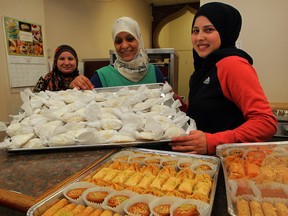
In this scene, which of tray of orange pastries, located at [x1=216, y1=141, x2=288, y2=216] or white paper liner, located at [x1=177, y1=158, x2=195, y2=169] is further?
white paper liner, located at [x1=177, y1=158, x2=195, y2=169]

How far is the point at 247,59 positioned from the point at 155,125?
527mm

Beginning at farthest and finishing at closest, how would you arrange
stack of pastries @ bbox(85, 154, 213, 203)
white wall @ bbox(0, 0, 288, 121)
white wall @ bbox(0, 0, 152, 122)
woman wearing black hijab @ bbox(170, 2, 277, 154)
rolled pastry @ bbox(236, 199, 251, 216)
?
white wall @ bbox(0, 0, 152, 122) → white wall @ bbox(0, 0, 288, 121) → woman wearing black hijab @ bbox(170, 2, 277, 154) → stack of pastries @ bbox(85, 154, 213, 203) → rolled pastry @ bbox(236, 199, 251, 216)

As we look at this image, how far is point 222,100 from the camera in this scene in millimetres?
1054

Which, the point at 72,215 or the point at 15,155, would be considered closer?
the point at 72,215

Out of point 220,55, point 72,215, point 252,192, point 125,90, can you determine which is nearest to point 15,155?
point 72,215

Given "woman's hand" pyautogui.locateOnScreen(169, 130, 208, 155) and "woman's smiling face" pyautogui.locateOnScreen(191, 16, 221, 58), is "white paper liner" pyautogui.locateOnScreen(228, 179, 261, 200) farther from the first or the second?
"woman's smiling face" pyautogui.locateOnScreen(191, 16, 221, 58)

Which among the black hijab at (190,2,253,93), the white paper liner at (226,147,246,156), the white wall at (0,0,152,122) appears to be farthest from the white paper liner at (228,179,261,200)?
the white wall at (0,0,152,122)

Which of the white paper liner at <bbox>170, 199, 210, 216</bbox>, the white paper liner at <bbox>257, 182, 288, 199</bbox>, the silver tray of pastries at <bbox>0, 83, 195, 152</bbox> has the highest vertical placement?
the silver tray of pastries at <bbox>0, 83, 195, 152</bbox>

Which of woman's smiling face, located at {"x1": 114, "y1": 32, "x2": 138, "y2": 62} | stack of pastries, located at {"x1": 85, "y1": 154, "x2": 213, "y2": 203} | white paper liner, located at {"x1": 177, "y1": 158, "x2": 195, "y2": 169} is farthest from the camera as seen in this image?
woman's smiling face, located at {"x1": 114, "y1": 32, "x2": 138, "y2": 62}

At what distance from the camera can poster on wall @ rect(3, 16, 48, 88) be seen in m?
2.34

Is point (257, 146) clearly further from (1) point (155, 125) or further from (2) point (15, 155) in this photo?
(2) point (15, 155)

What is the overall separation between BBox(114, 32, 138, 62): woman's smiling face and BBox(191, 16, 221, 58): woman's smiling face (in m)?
0.58

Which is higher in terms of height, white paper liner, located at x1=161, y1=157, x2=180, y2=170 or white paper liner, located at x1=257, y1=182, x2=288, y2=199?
white paper liner, located at x1=257, y1=182, x2=288, y2=199

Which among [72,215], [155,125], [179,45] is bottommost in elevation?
[72,215]
